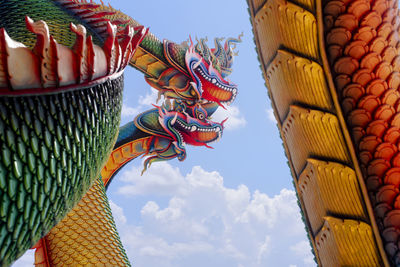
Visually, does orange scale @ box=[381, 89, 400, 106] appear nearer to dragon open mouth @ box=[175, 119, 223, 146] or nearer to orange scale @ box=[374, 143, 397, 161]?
orange scale @ box=[374, 143, 397, 161]

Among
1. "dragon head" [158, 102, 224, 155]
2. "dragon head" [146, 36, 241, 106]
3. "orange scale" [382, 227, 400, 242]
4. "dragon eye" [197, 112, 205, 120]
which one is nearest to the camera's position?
"orange scale" [382, 227, 400, 242]

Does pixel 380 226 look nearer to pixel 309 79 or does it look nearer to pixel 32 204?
pixel 309 79

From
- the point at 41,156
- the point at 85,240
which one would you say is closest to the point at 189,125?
the point at 85,240

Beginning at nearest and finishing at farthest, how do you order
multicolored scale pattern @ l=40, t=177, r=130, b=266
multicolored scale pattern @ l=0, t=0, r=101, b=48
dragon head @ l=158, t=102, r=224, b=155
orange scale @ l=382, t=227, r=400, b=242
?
orange scale @ l=382, t=227, r=400, b=242, multicolored scale pattern @ l=0, t=0, r=101, b=48, multicolored scale pattern @ l=40, t=177, r=130, b=266, dragon head @ l=158, t=102, r=224, b=155

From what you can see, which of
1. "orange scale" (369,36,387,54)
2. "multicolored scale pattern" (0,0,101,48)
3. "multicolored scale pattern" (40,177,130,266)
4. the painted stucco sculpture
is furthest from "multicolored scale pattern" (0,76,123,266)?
"multicolored scale pattern" (40,177,130,266)

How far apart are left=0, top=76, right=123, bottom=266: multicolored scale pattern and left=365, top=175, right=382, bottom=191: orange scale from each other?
16.9 inches

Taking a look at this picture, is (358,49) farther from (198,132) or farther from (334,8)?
(198,132)

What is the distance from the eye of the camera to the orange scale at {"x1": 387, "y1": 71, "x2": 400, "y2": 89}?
1.56 ft

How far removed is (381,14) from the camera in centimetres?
48

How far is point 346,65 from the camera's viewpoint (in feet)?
1.57

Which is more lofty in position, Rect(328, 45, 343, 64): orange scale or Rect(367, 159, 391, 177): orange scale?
Rect(328, 45, 343, 64): orange scale

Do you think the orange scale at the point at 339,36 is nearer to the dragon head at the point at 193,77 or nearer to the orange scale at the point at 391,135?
the orange scale at the point at 391,135

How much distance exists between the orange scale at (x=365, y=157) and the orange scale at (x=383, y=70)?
94 mm

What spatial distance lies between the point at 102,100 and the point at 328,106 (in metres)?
0.40
